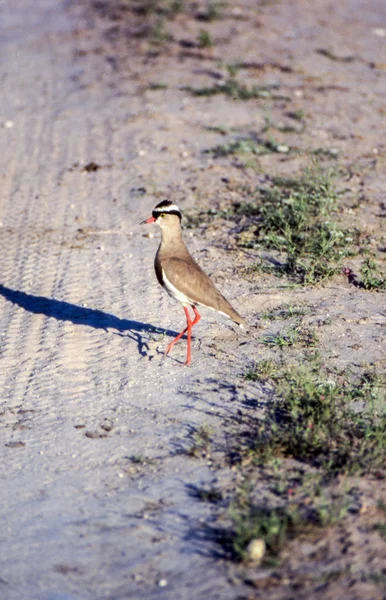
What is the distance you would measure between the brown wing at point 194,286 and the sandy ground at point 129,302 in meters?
0.41

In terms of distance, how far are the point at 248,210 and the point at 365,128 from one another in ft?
12.3

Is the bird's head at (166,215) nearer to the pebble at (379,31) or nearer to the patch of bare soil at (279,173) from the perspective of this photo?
the patch of bare soil at (279,173)

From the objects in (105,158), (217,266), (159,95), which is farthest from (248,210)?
(159,95)

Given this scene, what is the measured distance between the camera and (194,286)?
6473 millimetres

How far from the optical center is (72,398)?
20.2 feet

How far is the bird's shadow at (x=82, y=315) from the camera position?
7.09 metres

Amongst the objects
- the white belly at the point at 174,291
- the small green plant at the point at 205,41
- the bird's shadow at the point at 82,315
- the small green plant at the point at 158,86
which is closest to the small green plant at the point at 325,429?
the white belly at the point at 174,291

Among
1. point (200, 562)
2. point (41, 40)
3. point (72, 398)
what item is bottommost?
point (41, 40)

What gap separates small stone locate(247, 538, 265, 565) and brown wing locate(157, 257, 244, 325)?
8.55 ft

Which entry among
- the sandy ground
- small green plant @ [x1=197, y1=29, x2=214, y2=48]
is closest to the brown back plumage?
the sandy ground

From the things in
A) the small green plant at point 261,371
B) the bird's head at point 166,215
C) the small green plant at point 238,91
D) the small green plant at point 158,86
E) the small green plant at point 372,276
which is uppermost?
the bird's head at point 166,215

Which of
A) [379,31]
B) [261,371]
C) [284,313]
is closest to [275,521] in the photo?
[261,371]

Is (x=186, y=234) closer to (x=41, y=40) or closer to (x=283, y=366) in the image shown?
(x=283, y=366)

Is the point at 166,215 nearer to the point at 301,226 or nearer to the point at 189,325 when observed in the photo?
the point at 189,325
